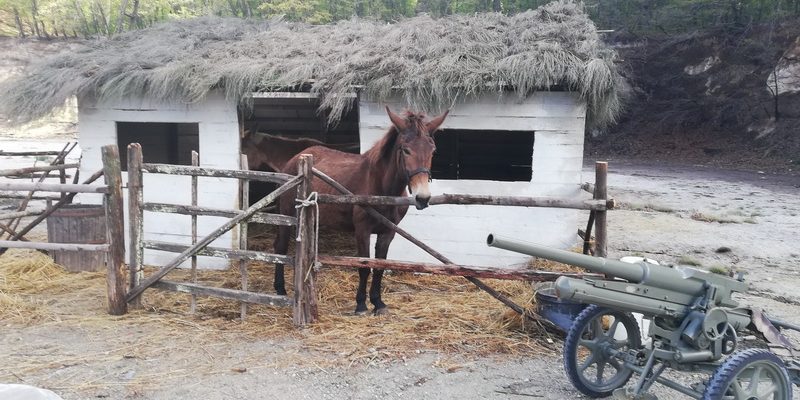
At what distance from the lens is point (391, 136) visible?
5.32m

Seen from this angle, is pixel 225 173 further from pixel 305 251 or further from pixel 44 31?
pixel 44 31

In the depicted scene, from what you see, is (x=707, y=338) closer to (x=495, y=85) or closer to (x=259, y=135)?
(x=495, y=85)

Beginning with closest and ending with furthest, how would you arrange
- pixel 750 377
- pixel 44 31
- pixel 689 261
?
1. pixel 750 377
2. pixel 689 261
3. pixel 44 31

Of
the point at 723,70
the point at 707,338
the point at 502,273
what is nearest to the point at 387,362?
the point at 502,273

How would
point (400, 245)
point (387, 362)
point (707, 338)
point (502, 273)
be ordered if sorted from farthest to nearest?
1. point (400, 245)
2. point (502, 273)
3. point (387, 362)
4. point (707, 338)

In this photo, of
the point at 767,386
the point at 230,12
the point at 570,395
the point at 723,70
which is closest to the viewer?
the point at 767,386

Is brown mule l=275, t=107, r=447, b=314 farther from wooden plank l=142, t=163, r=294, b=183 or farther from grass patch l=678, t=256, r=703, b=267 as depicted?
grass patch l=678, t=256, r=703, b=267

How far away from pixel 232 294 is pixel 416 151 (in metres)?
2.20

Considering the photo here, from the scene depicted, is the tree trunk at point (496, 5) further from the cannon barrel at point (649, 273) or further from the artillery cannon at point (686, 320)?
the cannon barrel at point (649, 273)

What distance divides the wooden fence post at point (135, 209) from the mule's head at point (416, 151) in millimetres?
2513

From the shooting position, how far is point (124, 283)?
5.29m

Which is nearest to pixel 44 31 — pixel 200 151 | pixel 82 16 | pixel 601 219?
pixel 82 16

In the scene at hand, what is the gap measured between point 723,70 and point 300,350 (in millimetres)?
24687

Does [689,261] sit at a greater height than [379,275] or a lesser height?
lesser
